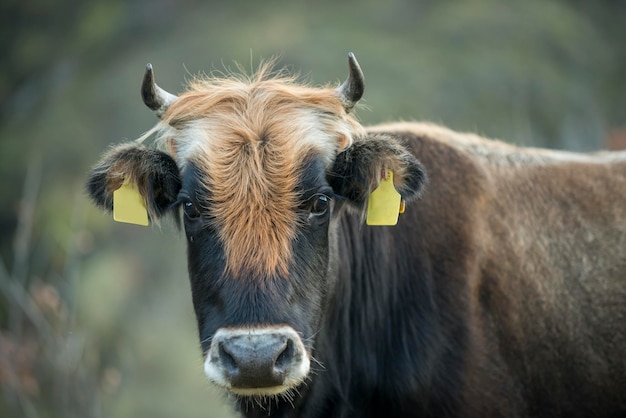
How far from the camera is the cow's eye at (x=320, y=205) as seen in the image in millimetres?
4961

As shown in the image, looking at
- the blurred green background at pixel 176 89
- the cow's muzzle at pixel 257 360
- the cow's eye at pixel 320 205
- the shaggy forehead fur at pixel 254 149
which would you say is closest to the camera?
the cow's muzzle at pixel 257 360

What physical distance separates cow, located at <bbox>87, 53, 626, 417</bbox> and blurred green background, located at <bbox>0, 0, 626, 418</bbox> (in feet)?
20.8

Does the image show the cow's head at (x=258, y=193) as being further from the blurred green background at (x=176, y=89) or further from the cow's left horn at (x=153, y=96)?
the blurred green background at (x=176, y=89)

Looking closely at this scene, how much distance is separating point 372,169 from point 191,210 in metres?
1.19

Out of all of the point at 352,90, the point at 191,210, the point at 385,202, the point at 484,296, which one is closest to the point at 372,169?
the point at 385,202

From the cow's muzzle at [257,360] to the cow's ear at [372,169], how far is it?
46.2 inches

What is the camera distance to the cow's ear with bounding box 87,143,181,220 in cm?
518

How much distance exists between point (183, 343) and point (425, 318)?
364 inches

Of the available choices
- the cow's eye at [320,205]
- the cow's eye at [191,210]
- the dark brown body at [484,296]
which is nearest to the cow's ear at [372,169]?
the cow's eye at [320,205]

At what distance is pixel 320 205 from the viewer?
4988 millimetres

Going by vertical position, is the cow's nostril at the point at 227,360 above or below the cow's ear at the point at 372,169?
below

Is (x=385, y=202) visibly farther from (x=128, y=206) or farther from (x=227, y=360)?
(x=128, y=206)

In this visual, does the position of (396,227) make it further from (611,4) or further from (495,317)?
(611,4)

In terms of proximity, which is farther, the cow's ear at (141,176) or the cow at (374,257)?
the cow's ear at (141,176)
